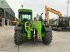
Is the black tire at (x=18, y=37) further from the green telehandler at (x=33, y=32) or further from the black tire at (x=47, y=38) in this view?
the black tire at (x=47, y=38)

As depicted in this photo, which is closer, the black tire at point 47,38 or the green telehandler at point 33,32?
the green telehandler at point 33,32

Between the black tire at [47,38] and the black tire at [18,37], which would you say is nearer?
the black tire at [18,37]

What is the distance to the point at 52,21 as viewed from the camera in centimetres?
3750

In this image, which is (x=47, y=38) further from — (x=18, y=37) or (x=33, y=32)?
(x=18, y=37)

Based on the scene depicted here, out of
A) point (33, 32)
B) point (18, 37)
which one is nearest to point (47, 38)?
point (33, 32)

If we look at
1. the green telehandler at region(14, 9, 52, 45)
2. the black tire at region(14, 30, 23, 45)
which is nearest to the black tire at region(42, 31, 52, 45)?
the green telehandler at region(14, 9, 52, 45)

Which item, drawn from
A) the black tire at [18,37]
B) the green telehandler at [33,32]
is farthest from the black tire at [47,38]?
the black tire at [18,37]

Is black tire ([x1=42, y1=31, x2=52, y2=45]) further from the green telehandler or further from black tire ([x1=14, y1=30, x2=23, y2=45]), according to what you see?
black tire ([x1=14, y1=30, x2=23, y2=45])

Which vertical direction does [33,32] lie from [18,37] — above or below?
above

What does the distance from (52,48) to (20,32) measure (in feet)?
7.32

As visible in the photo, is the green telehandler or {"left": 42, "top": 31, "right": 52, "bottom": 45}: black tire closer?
the green telehandler

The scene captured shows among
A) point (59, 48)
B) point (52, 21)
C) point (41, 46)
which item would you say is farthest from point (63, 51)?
point (52, 21)

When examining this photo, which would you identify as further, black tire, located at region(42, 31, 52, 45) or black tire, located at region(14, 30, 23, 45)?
→ black tire, located at region(42, 31, 52, 45)

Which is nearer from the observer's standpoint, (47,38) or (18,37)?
(18,37)
